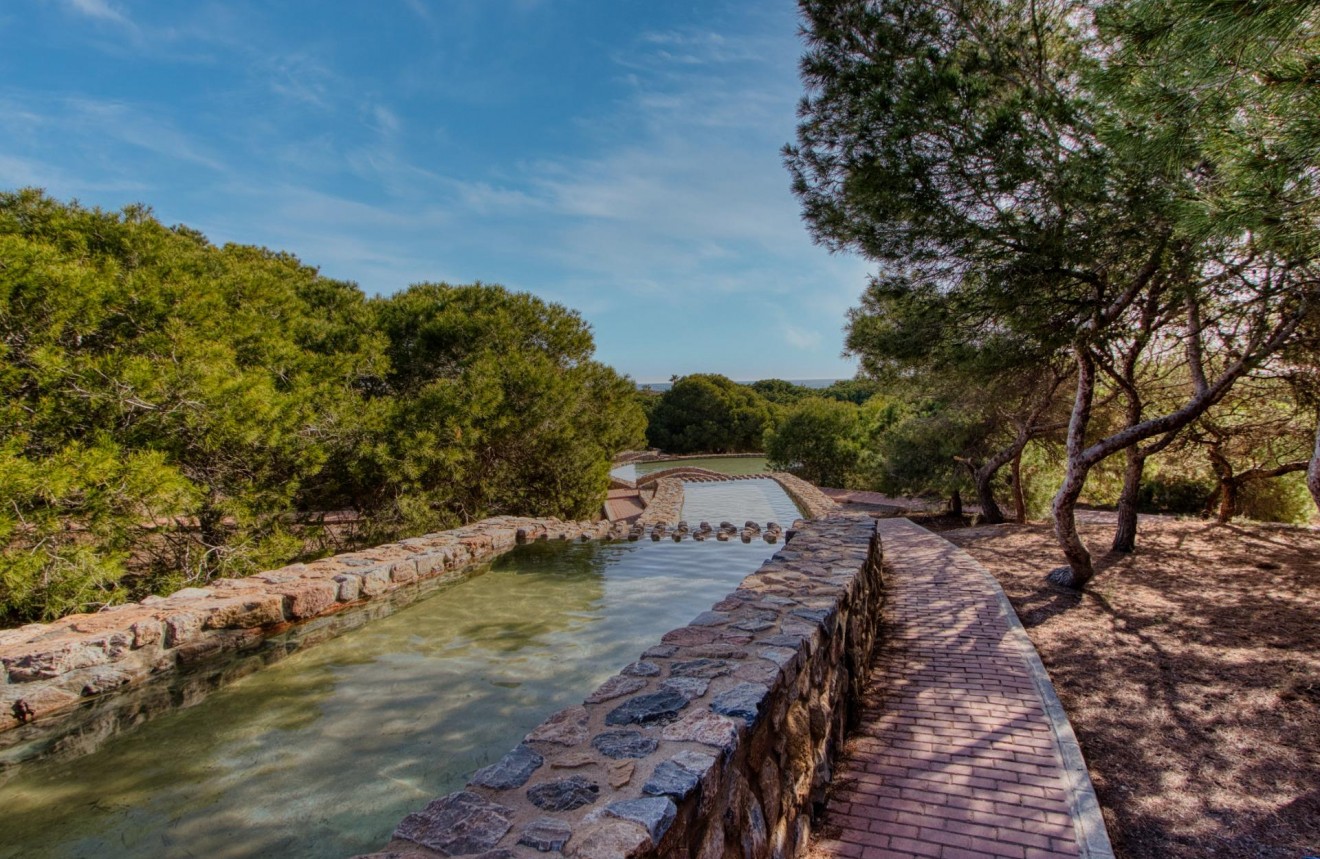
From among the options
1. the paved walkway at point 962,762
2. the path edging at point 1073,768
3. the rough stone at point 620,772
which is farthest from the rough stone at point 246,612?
the path edging at point 1073,768

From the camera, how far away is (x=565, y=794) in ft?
6.11

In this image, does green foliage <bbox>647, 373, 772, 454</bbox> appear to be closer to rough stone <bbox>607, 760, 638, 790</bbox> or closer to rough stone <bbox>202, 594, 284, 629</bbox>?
rough stone <bbox>202, 594, 284, 629</bbox>

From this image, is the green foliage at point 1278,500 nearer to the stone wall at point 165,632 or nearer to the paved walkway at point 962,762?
the paved walkway at point 962,762

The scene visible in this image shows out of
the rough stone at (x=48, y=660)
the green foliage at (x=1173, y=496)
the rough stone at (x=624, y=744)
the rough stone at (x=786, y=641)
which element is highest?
the green foliage at (x=1173, y=496)

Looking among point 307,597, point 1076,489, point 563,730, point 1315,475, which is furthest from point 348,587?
point 1315,475

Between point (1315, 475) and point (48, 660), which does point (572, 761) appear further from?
point (1315, 475)

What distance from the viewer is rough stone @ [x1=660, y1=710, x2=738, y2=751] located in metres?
2.09

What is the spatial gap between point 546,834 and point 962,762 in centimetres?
266

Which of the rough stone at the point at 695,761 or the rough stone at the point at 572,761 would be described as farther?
the rough stone at the point at 572,761

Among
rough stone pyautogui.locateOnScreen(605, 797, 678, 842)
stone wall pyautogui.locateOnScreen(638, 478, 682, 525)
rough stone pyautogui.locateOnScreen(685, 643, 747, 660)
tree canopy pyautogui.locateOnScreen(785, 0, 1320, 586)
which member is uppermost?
tree canopy pyautogui.locateOnScreen(785, 0, 1320, 586)

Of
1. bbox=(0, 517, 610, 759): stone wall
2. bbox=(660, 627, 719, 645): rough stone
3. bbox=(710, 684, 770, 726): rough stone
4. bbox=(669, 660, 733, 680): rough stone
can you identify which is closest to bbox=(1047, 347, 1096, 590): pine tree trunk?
bbox=(660, 627, 719, 645): rough stone

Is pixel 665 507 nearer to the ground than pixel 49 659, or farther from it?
farther from it

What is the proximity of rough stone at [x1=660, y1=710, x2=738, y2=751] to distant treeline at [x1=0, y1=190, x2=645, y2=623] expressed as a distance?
546cm

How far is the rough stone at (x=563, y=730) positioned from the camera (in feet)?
7.33
